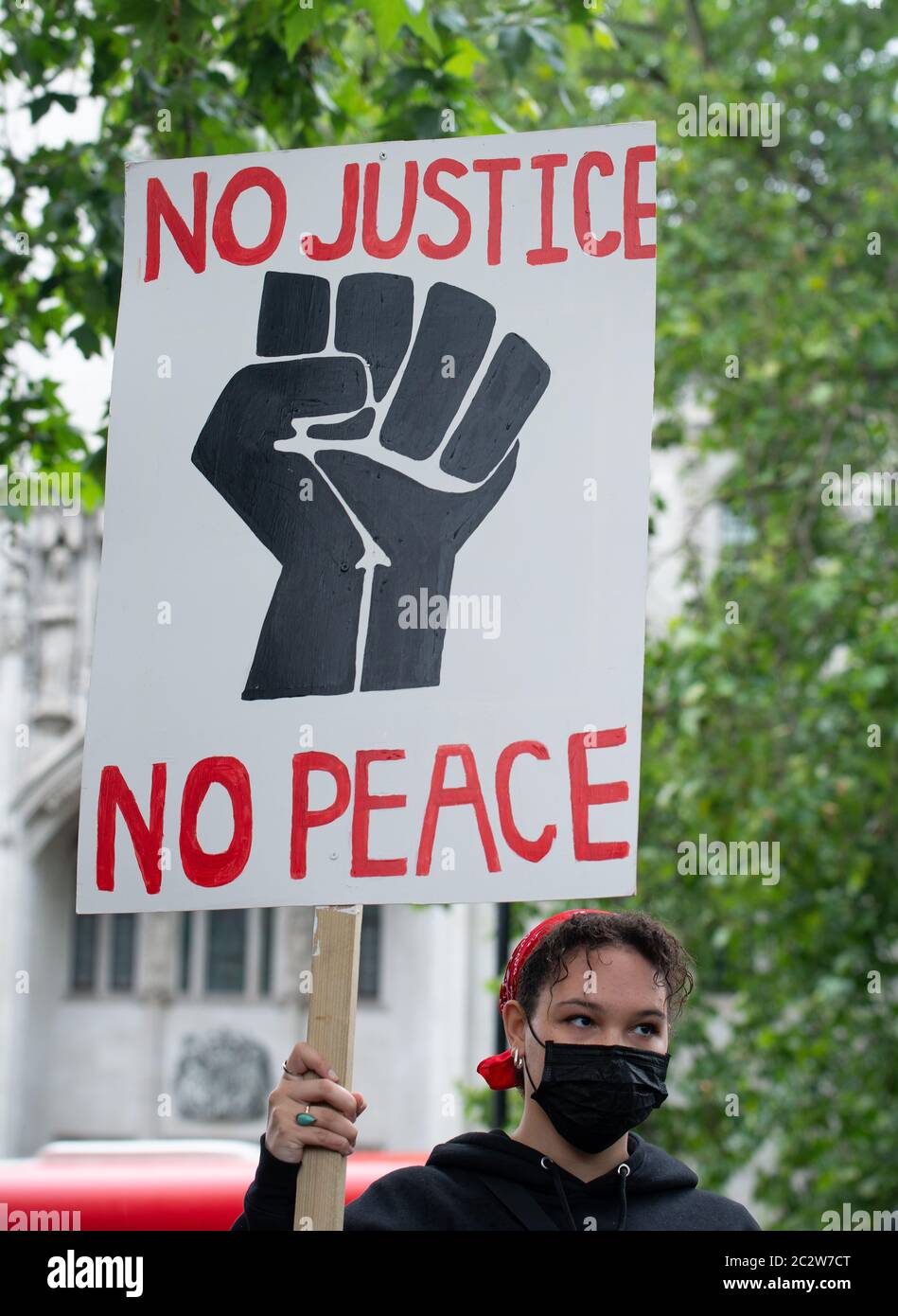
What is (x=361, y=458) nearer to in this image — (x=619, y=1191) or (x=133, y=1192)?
(x=619, y=1191)

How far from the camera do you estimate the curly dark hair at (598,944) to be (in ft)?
7.20

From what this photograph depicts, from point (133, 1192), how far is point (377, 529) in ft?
9.26

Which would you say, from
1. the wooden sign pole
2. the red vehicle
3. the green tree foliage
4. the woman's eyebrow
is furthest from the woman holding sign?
the green tree foliage

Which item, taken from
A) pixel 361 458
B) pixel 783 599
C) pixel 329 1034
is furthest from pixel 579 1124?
pixel 783 599

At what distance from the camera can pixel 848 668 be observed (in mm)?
7824

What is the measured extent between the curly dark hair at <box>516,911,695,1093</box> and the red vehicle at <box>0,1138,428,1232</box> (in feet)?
6.54

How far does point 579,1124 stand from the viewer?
7.02 ft

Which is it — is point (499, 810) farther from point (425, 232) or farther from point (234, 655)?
point (425, 232)

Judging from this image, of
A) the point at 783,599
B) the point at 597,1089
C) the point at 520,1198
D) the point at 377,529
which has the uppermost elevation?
the point at 783,599

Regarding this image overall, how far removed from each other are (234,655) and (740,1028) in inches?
274

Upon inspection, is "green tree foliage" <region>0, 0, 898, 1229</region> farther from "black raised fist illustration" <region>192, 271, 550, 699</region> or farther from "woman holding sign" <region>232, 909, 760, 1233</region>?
"woman holding sign" <region>232, 909, 760, 1233</region>

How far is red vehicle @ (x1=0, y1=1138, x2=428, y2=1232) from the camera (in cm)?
421

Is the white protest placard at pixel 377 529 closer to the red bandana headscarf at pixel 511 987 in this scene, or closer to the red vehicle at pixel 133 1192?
the red bandana headscarf at pixel 511 987
